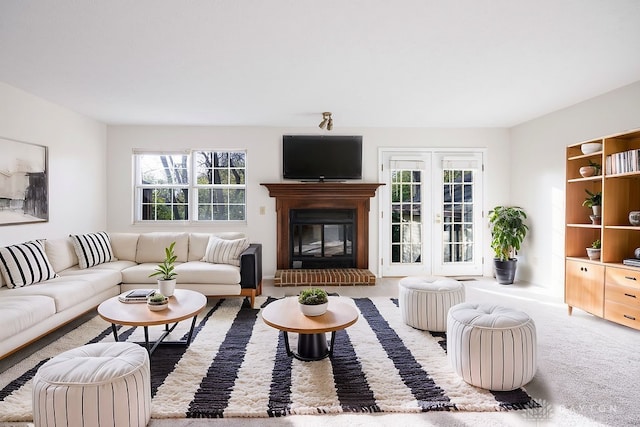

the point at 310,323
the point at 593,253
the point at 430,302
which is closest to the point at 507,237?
the point at 593,253

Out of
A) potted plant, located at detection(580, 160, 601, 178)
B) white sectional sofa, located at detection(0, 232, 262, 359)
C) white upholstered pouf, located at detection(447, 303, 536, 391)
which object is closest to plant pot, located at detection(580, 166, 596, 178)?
potted plant, located at detection(580, 160, 601, 178)

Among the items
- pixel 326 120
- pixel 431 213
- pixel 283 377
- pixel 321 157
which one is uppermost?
pixel 326 120

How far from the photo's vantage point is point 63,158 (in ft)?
14.1

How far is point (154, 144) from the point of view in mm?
5266

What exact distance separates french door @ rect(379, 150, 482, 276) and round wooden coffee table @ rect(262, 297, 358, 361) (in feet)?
9.72

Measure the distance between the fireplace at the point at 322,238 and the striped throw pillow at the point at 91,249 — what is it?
2481mm

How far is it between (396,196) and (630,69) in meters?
3.08

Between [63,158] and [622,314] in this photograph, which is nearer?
[622,314]

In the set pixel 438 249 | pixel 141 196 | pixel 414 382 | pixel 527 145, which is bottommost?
pixel 414 382

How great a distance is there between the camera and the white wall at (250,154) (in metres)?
5.25

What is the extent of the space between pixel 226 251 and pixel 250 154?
182 cm

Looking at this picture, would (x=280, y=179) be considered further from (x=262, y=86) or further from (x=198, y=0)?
(x=198, y=0)

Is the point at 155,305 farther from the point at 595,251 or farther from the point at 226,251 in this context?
the point at 595,251

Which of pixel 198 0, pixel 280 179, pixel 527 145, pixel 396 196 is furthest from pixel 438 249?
pixel 198 0
